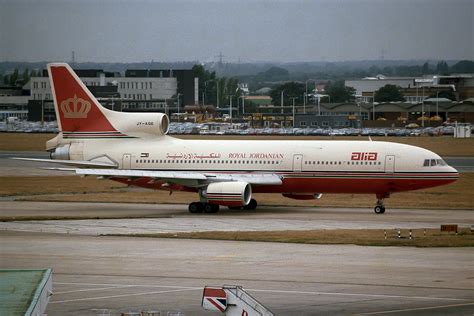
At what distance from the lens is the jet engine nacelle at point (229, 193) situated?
2434 inches

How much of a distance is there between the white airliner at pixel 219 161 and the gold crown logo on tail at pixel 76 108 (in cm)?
7

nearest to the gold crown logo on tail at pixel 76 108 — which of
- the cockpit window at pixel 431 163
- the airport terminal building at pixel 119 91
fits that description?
the cockpit window at pixel 431 163

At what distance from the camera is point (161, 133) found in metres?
67.7

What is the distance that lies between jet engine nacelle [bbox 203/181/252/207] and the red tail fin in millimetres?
Result: 9647

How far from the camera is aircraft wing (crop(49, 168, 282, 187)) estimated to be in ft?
206

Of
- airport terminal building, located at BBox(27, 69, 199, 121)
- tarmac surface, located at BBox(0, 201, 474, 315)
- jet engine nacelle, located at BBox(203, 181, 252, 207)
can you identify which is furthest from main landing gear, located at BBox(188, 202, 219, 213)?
airport terminal building, located at BBox(27, 69, 199, 121)

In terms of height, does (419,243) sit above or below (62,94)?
below

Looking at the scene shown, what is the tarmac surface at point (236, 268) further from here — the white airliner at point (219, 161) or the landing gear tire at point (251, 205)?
the landing gear tire at point (251, 205)

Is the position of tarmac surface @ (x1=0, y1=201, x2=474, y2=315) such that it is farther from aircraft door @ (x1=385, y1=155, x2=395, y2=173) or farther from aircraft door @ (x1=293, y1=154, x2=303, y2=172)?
aircraft door @ (x1=293, y1=154, x2=303, y2=172)

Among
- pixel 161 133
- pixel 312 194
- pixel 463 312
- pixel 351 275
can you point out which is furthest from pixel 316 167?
pixel 463 312

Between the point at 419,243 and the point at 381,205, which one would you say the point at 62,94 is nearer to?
the point at 381,205

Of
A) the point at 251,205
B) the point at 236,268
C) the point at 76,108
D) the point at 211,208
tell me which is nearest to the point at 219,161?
the point at 211,208

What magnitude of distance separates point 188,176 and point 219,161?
2.89 meters

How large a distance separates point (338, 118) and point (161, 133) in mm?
129432
